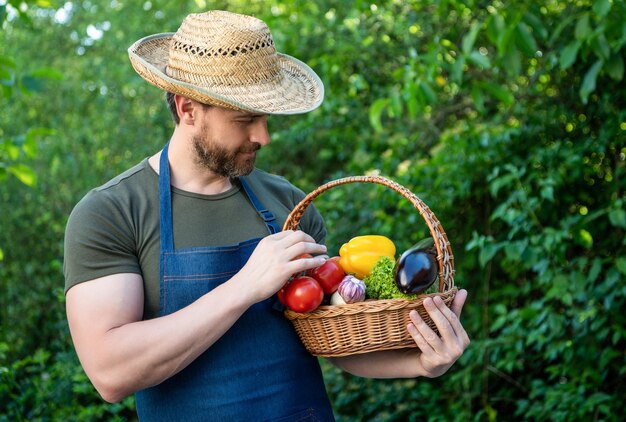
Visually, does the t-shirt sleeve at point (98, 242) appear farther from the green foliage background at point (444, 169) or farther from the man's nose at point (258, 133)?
the green foliage background at point (444, 169)

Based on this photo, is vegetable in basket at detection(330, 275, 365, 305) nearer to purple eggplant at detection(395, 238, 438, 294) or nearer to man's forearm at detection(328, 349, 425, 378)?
purple eggplant at detection(395, 238, 438, 294)

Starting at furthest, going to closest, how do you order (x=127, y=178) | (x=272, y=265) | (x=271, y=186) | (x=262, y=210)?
(x=271, y=186) → (x=262, y=210) → (x=127, y=178) → (x=272, y=265)

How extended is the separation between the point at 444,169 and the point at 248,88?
2459 mm

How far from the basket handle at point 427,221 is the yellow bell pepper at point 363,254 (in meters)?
0.15

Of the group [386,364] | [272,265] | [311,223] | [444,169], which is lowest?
[444,169]

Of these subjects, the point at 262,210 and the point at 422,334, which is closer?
the point at 422,334

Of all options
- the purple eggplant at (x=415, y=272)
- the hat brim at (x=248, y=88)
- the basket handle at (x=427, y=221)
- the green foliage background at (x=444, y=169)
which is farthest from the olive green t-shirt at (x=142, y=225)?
the green foliage background at (x=444, y=169)

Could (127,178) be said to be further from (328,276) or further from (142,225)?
(328,276)

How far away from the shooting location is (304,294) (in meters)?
1.76

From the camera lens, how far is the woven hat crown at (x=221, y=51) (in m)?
1.89

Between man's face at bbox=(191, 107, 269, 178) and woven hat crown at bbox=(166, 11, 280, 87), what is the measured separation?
85 millimetres

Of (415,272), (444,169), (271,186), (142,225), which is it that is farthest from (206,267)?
(444,169)

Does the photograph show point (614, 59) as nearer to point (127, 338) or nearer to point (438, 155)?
point (438, 155)

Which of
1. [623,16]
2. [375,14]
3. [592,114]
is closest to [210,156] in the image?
[623,16]
